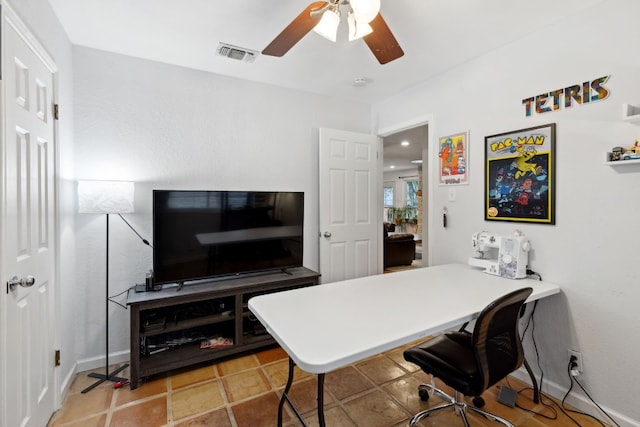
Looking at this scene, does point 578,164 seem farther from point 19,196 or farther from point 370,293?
point 19,196

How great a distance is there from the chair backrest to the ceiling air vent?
8.01 feet

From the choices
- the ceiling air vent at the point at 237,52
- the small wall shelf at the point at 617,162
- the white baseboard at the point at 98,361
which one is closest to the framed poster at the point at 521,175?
the small wall shelf at the point at 617,162

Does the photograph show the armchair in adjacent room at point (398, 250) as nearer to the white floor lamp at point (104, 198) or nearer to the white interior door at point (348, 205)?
the white interior door at point (348, 205)

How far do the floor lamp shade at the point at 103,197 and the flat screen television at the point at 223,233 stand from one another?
8.1 inches

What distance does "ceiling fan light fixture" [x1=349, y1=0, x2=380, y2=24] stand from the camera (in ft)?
4.48

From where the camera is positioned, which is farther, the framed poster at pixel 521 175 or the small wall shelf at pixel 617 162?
the framed poster at pixel 521 175

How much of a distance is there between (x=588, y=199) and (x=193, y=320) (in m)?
2.94

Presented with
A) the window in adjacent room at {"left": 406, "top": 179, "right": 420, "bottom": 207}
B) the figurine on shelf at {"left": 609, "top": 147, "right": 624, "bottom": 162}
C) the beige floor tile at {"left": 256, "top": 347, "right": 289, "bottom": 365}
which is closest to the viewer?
the figurine on shelf at {"left": 609, "top": 147, "right": 624, "bottom": 162}

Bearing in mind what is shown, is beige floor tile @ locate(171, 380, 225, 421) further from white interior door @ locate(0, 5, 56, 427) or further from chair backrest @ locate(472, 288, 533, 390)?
chair backrest @ locate(472, 288, 533, 390)

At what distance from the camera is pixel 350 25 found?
154 cm

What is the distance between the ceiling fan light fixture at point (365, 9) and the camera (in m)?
1.37

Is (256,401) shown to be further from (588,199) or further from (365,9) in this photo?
(588,199)

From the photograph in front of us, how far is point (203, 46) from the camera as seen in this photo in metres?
2.31

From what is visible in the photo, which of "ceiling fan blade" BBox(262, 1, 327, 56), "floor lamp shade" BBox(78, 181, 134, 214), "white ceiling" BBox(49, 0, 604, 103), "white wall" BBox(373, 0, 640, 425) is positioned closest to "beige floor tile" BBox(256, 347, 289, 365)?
"floor lamp shade" BBox(78, 181, 134, 214)
